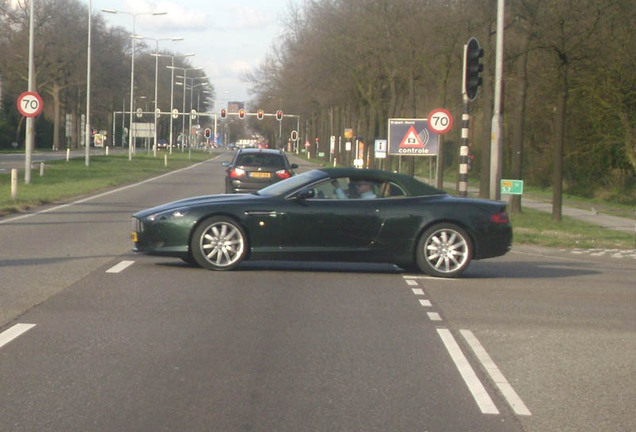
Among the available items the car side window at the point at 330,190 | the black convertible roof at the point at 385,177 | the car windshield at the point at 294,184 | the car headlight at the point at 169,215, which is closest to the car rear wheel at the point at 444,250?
the black convertible roof at the point at 385,177

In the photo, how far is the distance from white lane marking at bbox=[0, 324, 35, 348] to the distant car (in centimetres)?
1738

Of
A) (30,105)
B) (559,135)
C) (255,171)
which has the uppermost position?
(30,105)

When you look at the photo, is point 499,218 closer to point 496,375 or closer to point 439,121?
point 496,375

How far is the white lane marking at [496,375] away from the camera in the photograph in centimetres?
652

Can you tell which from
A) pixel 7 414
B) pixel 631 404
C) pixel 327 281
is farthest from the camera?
pixel 327 281

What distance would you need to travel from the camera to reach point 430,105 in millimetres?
49719

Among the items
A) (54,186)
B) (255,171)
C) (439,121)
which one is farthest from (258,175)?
(54,186)

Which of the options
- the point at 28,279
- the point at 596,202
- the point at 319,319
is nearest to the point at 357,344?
the point at 319,319

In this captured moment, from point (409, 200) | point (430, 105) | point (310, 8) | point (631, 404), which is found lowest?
point (631, 404)

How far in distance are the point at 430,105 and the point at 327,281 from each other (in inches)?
1504

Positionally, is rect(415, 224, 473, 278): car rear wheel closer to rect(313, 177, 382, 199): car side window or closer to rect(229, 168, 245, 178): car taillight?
rect(313, 177, 382, 199): car side window

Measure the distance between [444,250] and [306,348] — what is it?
5.19 meters

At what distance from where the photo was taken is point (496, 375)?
744 cm

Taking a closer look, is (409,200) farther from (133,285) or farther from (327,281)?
(133,285)
